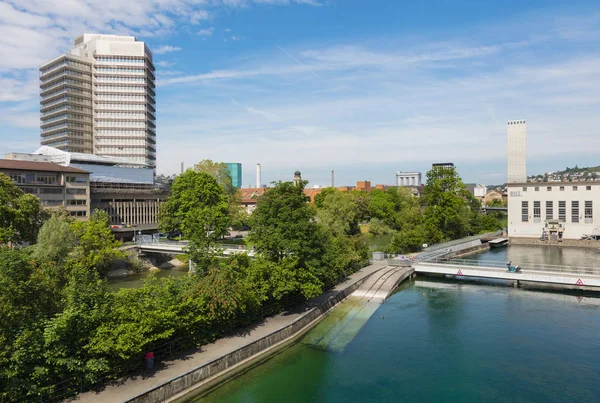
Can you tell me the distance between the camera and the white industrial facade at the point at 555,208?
7250 cm

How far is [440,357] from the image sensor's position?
2472 cm

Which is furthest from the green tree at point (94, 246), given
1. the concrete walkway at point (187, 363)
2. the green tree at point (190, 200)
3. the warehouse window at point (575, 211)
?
the warehouse window at point (575, 211)

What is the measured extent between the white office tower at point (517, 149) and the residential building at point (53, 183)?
Result: 262 ft

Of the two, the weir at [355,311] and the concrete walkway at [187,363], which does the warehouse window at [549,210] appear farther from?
the concrete walkway at [187,363]

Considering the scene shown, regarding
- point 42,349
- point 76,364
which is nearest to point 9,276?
point 42,349

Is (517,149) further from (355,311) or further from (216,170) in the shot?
(355,311)

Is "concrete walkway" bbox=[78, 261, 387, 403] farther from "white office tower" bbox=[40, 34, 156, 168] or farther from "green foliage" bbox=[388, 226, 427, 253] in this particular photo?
"white office tower" bbox=[40, 34, 156, 168]

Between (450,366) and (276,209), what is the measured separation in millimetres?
14377

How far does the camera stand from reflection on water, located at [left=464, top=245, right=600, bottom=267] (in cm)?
5503

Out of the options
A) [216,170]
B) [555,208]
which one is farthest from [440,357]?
[555,208]

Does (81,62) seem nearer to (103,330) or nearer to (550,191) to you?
(103,330)

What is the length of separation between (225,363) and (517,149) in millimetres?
85242

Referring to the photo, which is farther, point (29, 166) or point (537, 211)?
point (537, 211)

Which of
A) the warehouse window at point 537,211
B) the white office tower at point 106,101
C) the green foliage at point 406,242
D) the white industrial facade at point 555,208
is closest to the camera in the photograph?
the green foliage at point 406,242
